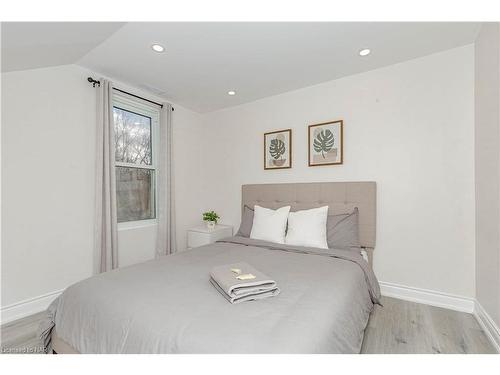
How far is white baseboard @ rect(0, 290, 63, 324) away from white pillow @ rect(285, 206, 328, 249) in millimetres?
2290

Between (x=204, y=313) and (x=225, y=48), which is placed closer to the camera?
(x=204, y=313)

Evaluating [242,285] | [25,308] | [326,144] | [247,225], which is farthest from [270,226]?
[25,308]

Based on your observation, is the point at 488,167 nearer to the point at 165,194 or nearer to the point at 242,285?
the point at 242,285

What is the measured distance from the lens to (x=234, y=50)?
7.22ft

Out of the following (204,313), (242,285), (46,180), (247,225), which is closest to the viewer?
(204,313)

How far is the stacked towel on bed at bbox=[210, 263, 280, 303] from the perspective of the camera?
49.5 inches

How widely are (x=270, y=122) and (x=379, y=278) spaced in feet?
7.32

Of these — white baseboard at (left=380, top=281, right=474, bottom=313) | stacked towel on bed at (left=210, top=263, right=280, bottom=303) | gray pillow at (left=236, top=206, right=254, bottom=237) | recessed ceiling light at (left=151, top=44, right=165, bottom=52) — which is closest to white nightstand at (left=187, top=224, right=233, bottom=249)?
gray pillow at (left=236, top=206, right=254, bottom=237)

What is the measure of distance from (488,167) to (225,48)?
229 centimetres

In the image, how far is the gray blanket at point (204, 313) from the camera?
972 mm

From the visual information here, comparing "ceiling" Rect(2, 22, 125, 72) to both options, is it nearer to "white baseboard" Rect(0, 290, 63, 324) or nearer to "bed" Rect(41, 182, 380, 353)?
"bed" Rect(41, 182, 380, 353)

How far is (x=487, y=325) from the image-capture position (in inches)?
71.2

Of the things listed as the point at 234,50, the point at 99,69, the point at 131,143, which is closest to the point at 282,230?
the point at 234,50

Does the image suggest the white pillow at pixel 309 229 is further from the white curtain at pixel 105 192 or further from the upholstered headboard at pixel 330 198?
the white curtain at pixel 105 192
